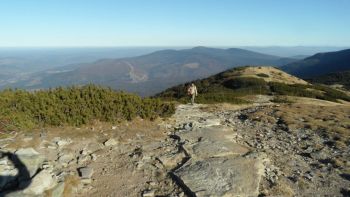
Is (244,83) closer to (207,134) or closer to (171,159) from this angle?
(207,134)

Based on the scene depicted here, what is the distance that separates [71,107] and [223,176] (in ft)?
25.5

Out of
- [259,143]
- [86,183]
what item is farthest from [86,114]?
[259,143]

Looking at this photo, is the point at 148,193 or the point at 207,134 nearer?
the point at 148,193

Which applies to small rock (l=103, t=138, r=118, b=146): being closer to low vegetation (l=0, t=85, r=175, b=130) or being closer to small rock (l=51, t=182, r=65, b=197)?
low vegetation (l=0, t=85, r=175, b=130)

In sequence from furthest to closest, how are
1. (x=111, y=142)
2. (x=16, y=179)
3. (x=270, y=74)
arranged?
(x=270, y=74) < (x=111, y=142) < (x=16, y=179)

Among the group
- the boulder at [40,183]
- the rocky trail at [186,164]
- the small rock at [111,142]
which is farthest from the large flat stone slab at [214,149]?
the boulder at [40,183]

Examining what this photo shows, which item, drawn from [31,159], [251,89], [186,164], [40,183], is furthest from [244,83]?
[40,183]

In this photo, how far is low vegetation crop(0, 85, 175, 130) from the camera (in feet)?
44.6

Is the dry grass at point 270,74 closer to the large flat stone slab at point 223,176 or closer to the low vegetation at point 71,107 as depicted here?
the low vegetation at point 71,107

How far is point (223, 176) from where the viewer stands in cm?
980

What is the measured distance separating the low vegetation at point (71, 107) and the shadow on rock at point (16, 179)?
3.13 metres

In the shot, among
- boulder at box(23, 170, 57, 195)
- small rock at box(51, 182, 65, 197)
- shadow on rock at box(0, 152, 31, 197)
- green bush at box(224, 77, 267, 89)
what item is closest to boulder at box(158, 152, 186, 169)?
small rock at box(51, 182, 65, 197)

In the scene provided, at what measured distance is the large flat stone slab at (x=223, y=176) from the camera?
9.02 meters

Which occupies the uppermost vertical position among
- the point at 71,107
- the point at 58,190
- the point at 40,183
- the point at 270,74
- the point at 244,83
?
the point at 71,107
